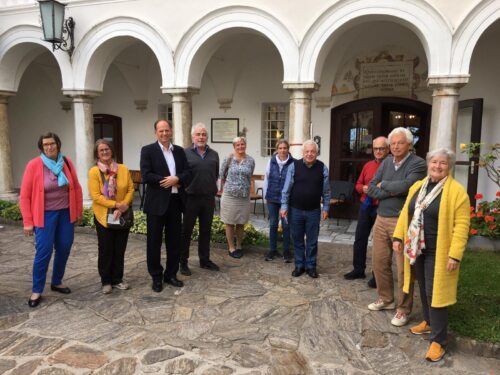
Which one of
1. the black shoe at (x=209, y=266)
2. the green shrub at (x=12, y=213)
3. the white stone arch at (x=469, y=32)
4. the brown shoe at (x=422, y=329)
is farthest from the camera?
the green shrub at (x=12, y=213)

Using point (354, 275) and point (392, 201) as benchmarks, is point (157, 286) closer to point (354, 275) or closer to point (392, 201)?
point (354, 275)

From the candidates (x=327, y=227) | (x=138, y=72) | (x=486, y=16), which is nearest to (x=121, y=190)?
(x=327, y=227)

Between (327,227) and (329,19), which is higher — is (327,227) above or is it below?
below

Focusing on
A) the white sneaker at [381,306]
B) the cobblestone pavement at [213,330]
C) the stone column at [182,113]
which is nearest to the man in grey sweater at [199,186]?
the cobblestone pavement at [213,330]

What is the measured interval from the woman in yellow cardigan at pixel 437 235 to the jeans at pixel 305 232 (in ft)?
5.03

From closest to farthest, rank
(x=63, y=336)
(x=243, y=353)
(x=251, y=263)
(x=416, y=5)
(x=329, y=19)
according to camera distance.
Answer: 1. (x=243, y=353)
2. (x=63, y=336)
3. (x=251, y=263)
4. (x=416, y=5)
5. (x=329, y=19)

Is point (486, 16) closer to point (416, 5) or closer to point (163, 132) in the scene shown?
point (416, 5)

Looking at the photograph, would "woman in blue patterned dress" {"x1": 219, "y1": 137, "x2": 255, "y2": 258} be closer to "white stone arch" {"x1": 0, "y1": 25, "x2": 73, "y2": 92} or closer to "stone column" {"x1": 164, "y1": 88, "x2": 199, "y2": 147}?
"stone column" {"x1": 164, "y1": 88, "x2": 199, "y2": 147}

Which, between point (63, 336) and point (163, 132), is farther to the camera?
point (163, 132)

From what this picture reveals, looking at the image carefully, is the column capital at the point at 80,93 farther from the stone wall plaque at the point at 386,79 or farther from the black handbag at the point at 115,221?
the stone wall plaque at the point at 386,79

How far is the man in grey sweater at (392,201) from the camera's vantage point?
3715 mm

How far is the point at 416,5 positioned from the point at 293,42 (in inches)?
77.1

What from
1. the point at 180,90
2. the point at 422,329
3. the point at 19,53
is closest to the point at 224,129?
the point at 180,90

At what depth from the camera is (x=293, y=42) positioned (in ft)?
22.9
